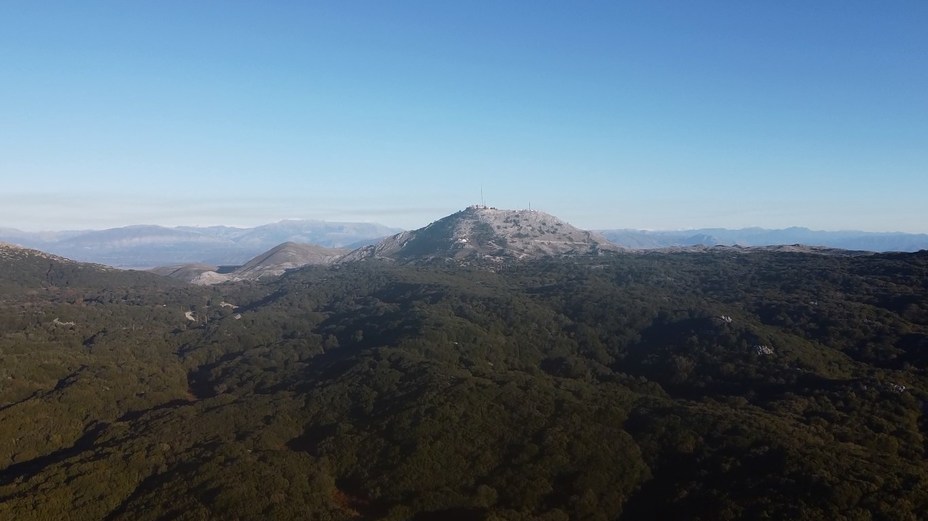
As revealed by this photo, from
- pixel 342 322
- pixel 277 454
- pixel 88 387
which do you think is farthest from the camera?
pixel 342 322

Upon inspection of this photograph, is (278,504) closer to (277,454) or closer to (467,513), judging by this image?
(277,454)

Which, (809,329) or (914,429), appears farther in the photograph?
(809,329)

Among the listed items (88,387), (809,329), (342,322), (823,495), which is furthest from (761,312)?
(88,387)

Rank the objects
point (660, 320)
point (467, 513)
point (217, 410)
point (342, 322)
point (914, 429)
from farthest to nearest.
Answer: point (342, 322) → point (660, 320) → point (217, 410) → point (914, 429) → point (467, 513)

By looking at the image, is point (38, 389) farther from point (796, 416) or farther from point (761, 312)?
point (761, 312)

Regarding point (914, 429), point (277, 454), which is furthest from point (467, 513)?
point (914, 429)

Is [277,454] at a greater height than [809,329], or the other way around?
[809,329]
